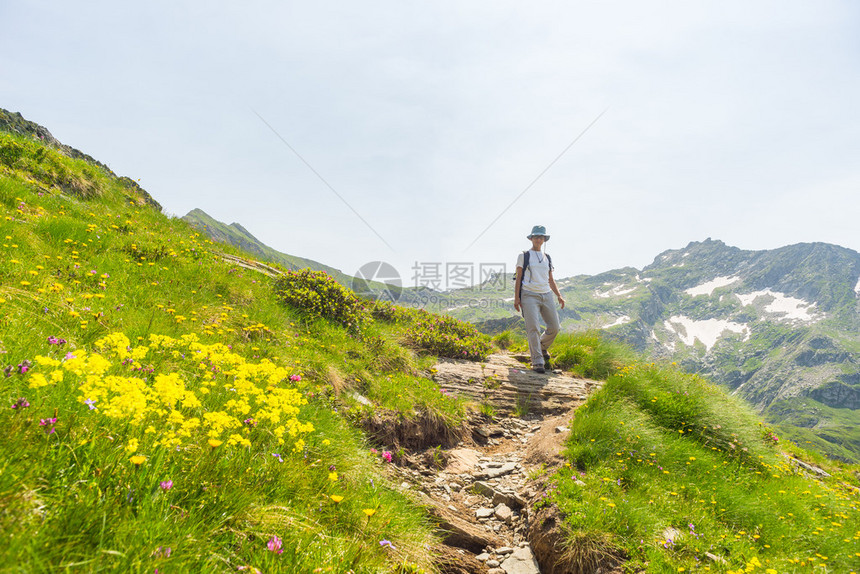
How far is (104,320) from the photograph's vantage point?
183 inches

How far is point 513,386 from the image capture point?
9930 millimetres

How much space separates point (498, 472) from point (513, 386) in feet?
12.7

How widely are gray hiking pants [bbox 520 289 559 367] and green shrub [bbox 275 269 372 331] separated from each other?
440 centimetres

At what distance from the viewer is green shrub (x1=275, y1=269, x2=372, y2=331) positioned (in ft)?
29.9

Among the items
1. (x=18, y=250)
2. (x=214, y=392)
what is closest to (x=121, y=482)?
(x=214, y=392)

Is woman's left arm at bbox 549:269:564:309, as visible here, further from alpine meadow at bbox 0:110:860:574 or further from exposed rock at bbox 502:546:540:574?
exposed rock at bbox 502:546:540:574

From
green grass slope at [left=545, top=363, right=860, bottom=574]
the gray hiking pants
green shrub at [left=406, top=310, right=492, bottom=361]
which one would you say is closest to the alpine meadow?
green grass slope at [left=545, top=363, right=860, bottom=574]

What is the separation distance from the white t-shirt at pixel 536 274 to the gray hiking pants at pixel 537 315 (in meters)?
0.15

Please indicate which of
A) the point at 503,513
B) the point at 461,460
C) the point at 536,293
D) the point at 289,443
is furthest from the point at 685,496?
the point at 536,293

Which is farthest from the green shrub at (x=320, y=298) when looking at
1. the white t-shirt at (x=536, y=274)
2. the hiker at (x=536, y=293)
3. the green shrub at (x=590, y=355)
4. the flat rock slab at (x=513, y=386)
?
the green shrub at (x=590, y=355)

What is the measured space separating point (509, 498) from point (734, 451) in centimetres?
421

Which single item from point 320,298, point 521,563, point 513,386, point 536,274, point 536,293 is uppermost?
point 536,274

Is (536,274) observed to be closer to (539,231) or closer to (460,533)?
(539,231)

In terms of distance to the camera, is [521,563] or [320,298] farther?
[320,298]
